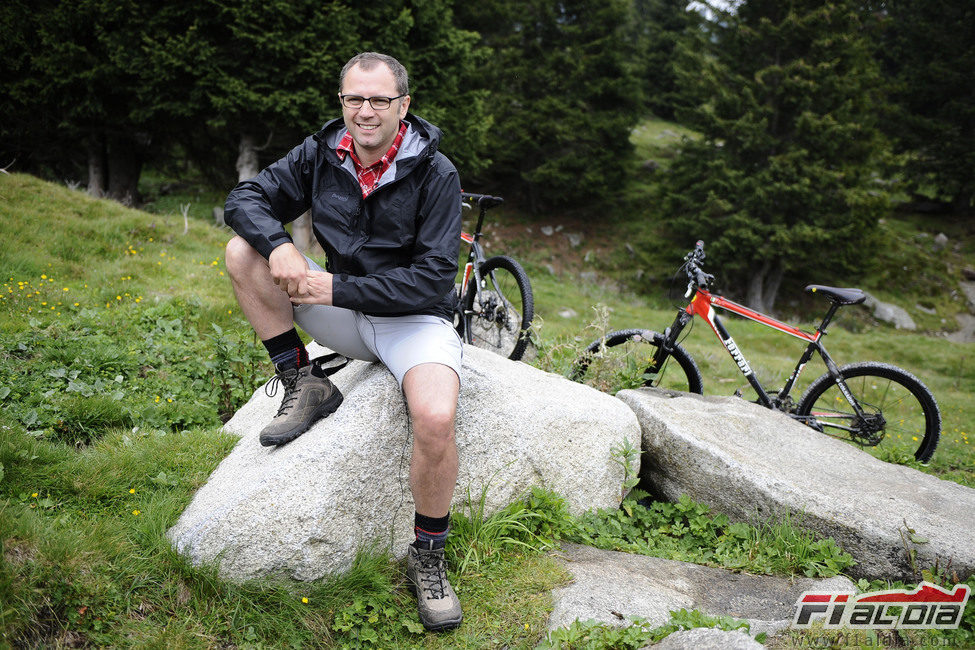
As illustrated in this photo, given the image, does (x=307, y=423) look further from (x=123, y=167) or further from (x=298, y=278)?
(x=123, y=167)

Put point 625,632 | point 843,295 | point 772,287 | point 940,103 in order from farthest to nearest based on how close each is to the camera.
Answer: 1. point 940,103
2. point 772,287
3. point 843,295
4. point 625,632

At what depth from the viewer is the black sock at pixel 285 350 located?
3.56m

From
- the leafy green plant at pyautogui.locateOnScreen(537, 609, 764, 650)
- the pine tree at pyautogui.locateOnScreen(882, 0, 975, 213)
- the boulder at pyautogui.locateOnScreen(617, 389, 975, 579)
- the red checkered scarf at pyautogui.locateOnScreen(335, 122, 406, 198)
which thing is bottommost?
the leafy green plant at pyautogui.locateOnScreen(537, 609, 764, 650)

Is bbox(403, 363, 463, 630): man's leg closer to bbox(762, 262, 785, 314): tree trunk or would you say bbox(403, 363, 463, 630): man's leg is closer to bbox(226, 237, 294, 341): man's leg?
bbox(226, 237, 294, 341): man's leg

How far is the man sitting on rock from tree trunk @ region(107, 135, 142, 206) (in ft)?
43.0

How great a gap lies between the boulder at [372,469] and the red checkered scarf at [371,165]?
1.07m

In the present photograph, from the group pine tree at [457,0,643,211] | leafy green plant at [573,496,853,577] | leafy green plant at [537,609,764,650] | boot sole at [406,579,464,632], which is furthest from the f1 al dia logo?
pine tree at [457,0,643,211]

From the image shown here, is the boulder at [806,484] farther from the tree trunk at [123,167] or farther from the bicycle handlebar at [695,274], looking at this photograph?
the tree trunk at [123,167]

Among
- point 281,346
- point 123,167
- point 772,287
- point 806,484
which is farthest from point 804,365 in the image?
point 123,167

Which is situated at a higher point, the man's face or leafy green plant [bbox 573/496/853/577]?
the man's face

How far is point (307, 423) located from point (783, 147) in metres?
19.6

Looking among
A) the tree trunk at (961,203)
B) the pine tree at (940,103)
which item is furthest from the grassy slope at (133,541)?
the tree trunk at (961,203)

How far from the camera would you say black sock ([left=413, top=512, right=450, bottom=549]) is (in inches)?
125

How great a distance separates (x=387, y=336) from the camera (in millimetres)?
3457
